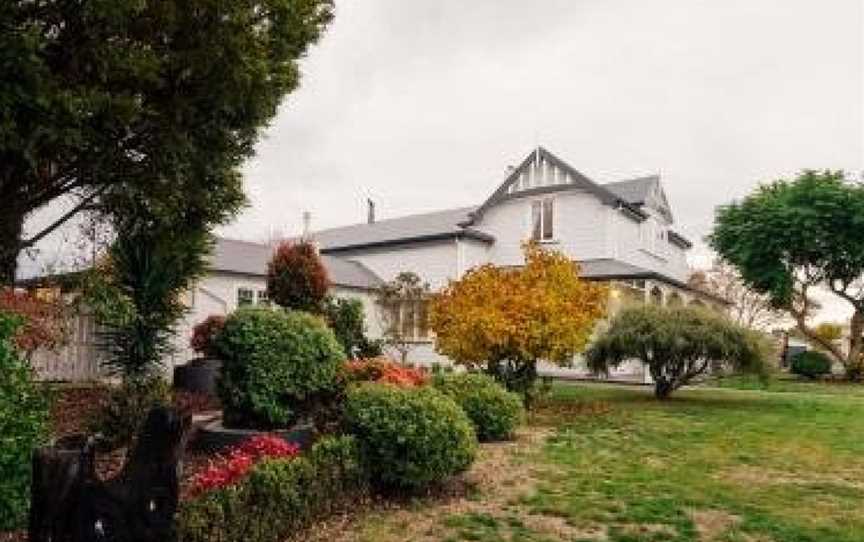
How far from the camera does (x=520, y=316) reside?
16.0 metres

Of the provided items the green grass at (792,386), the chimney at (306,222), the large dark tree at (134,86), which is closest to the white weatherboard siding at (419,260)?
the chimney at (306,222)

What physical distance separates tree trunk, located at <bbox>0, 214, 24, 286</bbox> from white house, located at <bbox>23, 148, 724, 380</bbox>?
1184 cm

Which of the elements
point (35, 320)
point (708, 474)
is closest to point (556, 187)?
point (708, 474)

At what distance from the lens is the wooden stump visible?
523 cm

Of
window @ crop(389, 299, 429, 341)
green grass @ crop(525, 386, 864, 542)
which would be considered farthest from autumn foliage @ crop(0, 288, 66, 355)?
window @ crop(389, 299, 429, 341)

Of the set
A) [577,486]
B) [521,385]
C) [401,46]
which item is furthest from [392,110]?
[577,486]

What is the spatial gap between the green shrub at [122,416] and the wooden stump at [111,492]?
13.6ft

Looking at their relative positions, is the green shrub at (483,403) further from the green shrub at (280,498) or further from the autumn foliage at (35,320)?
the autumn foliage at (35,320)

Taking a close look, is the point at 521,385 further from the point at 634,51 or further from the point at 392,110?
the point at 392,110

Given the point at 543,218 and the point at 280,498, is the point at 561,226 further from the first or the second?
the point at 280,498

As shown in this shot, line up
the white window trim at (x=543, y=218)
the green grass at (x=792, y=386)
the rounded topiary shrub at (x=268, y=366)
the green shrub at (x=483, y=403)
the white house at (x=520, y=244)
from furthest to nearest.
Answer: the white window trim at (x=543, y=218), the white house at (x=520, y=244), the green grass at (x=792, y=386), the green shrub at (x=483, y=403), the rounded topiary shrub at (x=268, y=366)

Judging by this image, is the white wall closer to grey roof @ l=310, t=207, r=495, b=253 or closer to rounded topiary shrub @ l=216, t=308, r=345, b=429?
grey roof @ l=310, t=207, r=495, b=253

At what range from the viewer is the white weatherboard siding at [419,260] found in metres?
33.6

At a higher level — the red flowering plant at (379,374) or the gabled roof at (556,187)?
the gabled roof at (556,187)
